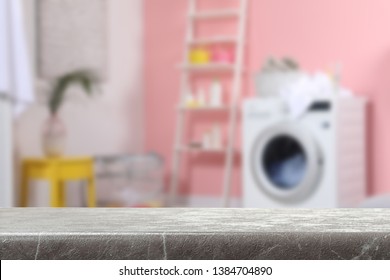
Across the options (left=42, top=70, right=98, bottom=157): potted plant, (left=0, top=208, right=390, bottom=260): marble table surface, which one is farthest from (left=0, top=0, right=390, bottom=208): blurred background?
(left=0, top=208, right=390, bottom=260): marble table surface

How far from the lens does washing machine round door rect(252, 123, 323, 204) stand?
3607 millimetres

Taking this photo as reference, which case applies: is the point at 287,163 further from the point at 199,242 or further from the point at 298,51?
the point at 199,242

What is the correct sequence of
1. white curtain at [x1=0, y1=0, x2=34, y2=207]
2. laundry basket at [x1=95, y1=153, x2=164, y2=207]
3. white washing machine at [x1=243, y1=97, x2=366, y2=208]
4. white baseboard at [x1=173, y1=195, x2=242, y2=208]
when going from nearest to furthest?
white curtain at [x1=0, y1=0, x2=34, y2=207], white washing machine at [x1=243, y1=97, x2=366, y2=208], laundry basket at [x1=95, y1=153, x2=164, y2=207], white baseboard at [x1=173, y1=195, x2=242, y2=208]

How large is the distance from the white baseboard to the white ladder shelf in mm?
90

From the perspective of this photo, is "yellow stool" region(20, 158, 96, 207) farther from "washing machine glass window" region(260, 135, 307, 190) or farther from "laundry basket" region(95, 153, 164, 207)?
"washing machine glass window" region(260, 135, 307, 190)

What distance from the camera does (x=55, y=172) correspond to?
12.4ft

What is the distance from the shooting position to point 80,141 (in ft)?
15.4

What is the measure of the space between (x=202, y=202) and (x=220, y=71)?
991mm

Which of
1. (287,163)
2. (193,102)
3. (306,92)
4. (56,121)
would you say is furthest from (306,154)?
(56,121)

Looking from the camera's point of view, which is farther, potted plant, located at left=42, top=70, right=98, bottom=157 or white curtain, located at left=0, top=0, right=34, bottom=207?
potted plant, located at left=42, top=70, right=98, bottom=157

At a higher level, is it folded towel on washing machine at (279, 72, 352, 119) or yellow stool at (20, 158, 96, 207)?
folded towel on washing machine at (279, 72, 352, 119)

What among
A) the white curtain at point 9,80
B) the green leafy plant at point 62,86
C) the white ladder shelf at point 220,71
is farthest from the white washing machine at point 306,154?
the white curtain at point 9,80
